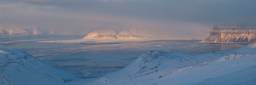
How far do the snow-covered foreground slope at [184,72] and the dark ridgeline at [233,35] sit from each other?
7826 cm

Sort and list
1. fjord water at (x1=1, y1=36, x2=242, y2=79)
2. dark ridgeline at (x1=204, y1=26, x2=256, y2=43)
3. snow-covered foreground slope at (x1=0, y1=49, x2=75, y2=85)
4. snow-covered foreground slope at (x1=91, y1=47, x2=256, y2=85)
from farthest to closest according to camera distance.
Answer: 1. dark ridgeline at (x1=204, y1=26, x2=256, y2=43)
2. fjord water at (x1=1, y1=36, x2=242, y2=79)
3. snow-covered foreground slope at (x1=0, y1=49, x2=75, y2=85)
4. snow-covered foreground slope at (x1=91, y1=47, x2=256, y2=85)

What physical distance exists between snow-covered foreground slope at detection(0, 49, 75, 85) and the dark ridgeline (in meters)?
82.1

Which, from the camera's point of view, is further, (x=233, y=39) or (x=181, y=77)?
(x=233, y=39)

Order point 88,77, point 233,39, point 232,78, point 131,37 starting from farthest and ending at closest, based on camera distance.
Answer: point 131,37, point 233,39, point 88,77, point 232,78

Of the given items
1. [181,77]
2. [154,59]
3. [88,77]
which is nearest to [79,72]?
[88,77]

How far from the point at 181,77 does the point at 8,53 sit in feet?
73.9

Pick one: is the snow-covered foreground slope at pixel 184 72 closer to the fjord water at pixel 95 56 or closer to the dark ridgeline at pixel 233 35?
the fjord water at pixel 95 56

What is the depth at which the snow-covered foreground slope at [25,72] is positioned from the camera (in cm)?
3938

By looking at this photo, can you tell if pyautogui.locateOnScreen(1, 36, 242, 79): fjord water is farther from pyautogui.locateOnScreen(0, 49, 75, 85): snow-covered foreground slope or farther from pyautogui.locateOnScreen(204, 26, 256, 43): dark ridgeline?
pyautogui.locateOnScreen(204, 26, 256, 43): dark ridgeline

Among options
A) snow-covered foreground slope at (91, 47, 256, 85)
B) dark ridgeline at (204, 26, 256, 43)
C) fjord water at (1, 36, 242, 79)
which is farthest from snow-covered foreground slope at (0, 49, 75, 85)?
dark ridgeline at (204, 26, 256, 43)

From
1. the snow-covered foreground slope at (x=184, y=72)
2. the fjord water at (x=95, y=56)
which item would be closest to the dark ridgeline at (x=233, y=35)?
the fjord water at (x=95, y=56)

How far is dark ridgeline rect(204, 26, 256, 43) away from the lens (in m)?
124

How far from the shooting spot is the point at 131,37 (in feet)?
624

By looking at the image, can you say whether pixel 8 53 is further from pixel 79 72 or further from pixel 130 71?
pixel 130 71
